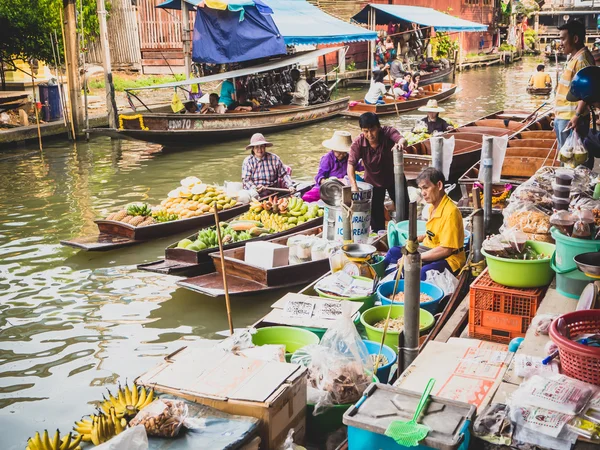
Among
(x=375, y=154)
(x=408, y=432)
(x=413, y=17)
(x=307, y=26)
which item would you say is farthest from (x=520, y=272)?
(x=413, y=17)

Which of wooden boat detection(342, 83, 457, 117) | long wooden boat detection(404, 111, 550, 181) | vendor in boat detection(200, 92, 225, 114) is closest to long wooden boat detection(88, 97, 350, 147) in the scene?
vendor in boat detection(200, 92, 225, 114)

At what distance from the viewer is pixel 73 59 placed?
Result: 575 inches

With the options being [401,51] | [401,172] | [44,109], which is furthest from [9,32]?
[401,51]

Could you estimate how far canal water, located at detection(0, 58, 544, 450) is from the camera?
5051 millimetres

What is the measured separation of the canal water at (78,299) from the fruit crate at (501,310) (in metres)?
2.67

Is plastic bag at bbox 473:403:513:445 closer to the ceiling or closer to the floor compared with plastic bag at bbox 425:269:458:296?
closer to the ceiling

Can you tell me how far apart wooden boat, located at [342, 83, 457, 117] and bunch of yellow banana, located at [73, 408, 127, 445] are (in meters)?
14.9

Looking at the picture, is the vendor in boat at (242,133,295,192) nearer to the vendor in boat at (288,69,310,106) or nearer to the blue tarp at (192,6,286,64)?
the blue tarp at (192,6,286,64)

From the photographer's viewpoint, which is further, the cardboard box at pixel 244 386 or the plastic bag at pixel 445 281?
the plastic bag at pixel 445 281

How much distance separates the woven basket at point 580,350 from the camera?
103 inches

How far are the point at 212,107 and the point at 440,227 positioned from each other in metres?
11.2

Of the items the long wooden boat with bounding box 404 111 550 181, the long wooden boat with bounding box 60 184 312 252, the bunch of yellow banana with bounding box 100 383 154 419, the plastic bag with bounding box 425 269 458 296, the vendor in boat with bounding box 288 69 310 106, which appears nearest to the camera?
the bunch of yellow banana with bounding box 100 383 154 419

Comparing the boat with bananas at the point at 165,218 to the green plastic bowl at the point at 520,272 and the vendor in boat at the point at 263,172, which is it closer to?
the vendor in boat at the point at 263,172

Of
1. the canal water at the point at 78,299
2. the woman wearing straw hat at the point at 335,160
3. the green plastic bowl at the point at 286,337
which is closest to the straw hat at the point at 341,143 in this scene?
the woman wearing straw hat at the point at 335,160
